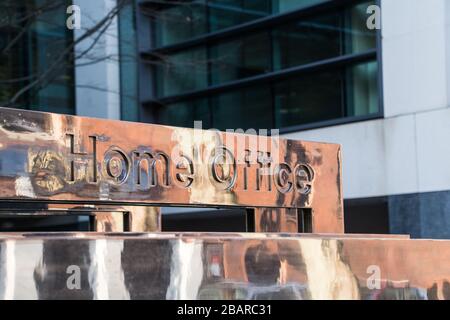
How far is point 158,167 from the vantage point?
449 centimetres

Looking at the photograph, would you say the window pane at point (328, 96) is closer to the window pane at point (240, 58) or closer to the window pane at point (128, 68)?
the window pane at point (240, 58)

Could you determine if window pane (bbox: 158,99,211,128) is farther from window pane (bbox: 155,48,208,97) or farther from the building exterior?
window pane (bbox: 155,48,208,97)

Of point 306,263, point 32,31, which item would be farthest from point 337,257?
point 32,31

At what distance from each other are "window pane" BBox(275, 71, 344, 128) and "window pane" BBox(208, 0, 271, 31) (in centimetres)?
159

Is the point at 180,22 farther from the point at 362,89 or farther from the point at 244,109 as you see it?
the point at 362,89

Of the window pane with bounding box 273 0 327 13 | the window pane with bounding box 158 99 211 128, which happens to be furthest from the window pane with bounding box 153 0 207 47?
the window pane with bounding box 273 0 327 13

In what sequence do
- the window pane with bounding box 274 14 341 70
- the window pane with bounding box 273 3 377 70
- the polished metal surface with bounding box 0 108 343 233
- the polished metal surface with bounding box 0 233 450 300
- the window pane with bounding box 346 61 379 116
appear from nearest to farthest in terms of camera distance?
the polished metal surface with bounding box 0 233 450 300 → the polished metal surface with bounding box 0 108 343 233 → the window pane with bounding box 346 61 379 116 → the window pane with bounding box 273 3 377 70 → the window pane with bounding box 274 14 341 70

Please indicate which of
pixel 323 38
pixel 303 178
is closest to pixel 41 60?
pixel 323 38

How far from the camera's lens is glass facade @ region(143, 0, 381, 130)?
1458cm

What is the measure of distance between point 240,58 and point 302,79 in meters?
1.82

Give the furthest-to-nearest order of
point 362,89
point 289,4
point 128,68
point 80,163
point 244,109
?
point 128,68, point 244,109, point 289,4, point 362,89, point 80,163

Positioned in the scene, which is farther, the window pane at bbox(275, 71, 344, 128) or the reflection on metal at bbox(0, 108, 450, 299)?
the window pane at bbox(275, 71, 344, 128)

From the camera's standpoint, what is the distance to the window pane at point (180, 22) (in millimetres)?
17344
